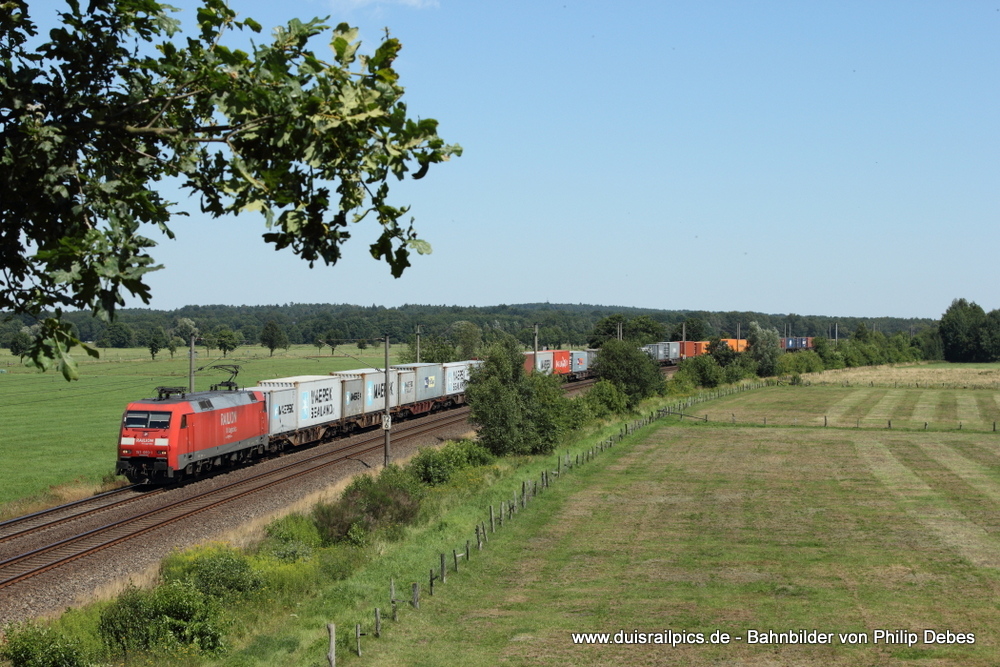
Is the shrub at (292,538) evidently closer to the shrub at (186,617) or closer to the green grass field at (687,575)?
the green grass field at (687,575)

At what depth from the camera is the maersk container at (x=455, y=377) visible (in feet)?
208

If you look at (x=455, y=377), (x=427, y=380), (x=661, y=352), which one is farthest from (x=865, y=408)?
(x=427, y=380)

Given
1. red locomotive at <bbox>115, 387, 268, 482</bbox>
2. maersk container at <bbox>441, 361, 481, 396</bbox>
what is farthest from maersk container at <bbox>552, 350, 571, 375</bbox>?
red locomotive at <bbox>115, 387, 268, 482</bbox>

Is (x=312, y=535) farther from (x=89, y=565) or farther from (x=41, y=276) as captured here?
(x=41, y=276)

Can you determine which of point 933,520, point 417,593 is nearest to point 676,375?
point 933,520

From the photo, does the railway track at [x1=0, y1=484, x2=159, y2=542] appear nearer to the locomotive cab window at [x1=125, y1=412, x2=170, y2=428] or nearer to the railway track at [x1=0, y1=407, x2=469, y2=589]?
the railway track at [x1=0, y1=407, x2=469, y2=589]

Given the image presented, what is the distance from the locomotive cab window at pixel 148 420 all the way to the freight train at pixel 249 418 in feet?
0.12

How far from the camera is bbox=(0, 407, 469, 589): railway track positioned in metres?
22.2

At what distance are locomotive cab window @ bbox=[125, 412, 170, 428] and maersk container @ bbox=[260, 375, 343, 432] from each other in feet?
30.5

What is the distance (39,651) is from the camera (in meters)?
14.8

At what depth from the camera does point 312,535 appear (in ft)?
84.5

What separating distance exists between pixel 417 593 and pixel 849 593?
36.6 ft

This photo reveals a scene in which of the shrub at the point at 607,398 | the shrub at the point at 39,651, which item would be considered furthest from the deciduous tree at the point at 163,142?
the shrub at the point at 607,398

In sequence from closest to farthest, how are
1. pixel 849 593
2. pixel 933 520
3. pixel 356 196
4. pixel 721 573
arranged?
pixel 356 196 < pixel 849 593 < pixel 721 573 < pixel 933 520
